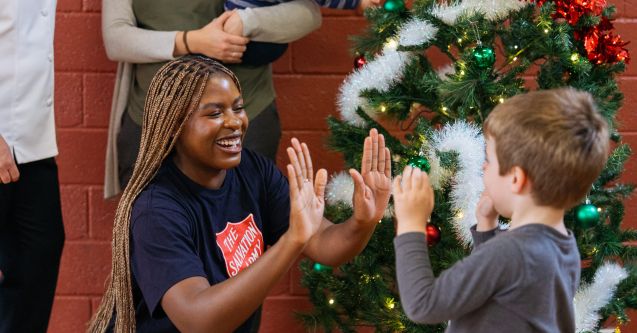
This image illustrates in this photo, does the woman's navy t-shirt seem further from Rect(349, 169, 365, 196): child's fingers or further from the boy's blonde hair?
the boy's blonde hair

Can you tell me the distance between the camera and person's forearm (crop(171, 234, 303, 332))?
5.48 ft

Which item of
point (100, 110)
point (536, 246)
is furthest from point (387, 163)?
point (100, 110)

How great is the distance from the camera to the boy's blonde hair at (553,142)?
1409 millimetres

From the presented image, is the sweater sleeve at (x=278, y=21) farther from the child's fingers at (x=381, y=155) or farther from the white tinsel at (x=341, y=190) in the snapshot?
the child's fingers at (x=381, y=155)

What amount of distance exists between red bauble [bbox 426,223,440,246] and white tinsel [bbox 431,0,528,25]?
46 centimetres

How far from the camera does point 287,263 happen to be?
168cm

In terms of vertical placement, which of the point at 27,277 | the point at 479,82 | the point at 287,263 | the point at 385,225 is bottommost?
the point at 27,277

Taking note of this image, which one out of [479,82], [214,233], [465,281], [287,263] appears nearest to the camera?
[465,281]

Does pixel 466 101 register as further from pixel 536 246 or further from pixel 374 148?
pixel 536 246

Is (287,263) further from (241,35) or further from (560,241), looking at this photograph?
(241,35)

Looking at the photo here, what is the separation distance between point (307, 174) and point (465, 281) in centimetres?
44

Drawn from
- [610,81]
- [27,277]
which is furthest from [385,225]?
[27,277]

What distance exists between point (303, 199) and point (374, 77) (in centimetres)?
65

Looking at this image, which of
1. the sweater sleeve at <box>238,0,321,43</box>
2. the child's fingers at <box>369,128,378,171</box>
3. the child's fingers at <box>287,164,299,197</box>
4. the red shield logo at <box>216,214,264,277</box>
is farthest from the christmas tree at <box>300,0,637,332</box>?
the child's fingers at <box>287,164,299,197</box>
